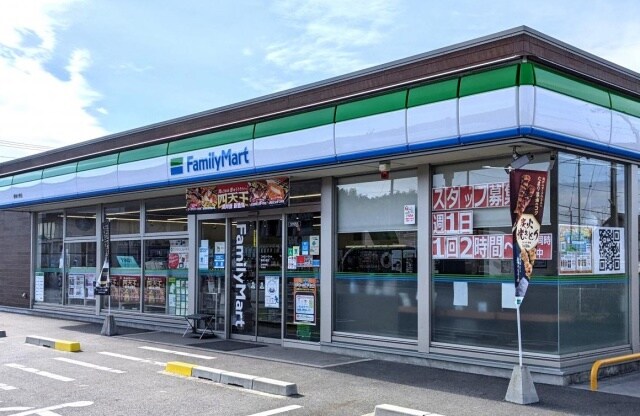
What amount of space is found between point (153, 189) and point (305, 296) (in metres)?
4.87

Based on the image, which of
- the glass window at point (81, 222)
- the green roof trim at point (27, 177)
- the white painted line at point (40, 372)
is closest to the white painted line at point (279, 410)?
the white painted line at point (40, 372)

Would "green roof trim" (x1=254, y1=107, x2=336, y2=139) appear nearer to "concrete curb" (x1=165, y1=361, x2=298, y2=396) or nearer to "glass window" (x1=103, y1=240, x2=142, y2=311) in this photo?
"concrete curb" (x1=165, y1=361, x2=298, y2=396)

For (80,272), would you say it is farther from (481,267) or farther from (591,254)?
(591,254)

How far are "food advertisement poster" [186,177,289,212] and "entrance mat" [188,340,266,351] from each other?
2804mm

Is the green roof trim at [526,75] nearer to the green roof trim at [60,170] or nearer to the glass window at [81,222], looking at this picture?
the green roof trim at [60,170]

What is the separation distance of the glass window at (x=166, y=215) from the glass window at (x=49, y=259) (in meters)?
4.74

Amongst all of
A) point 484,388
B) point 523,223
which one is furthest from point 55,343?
point 523,223

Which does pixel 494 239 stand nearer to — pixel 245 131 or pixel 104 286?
pixel 245 131

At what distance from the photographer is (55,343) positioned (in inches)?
533

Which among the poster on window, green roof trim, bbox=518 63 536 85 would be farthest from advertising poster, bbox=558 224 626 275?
the poster on window

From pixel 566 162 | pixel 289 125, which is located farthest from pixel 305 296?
pixel 566 162

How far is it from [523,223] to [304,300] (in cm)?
563

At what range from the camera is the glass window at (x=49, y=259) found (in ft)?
68.1

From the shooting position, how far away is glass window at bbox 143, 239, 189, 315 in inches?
643
